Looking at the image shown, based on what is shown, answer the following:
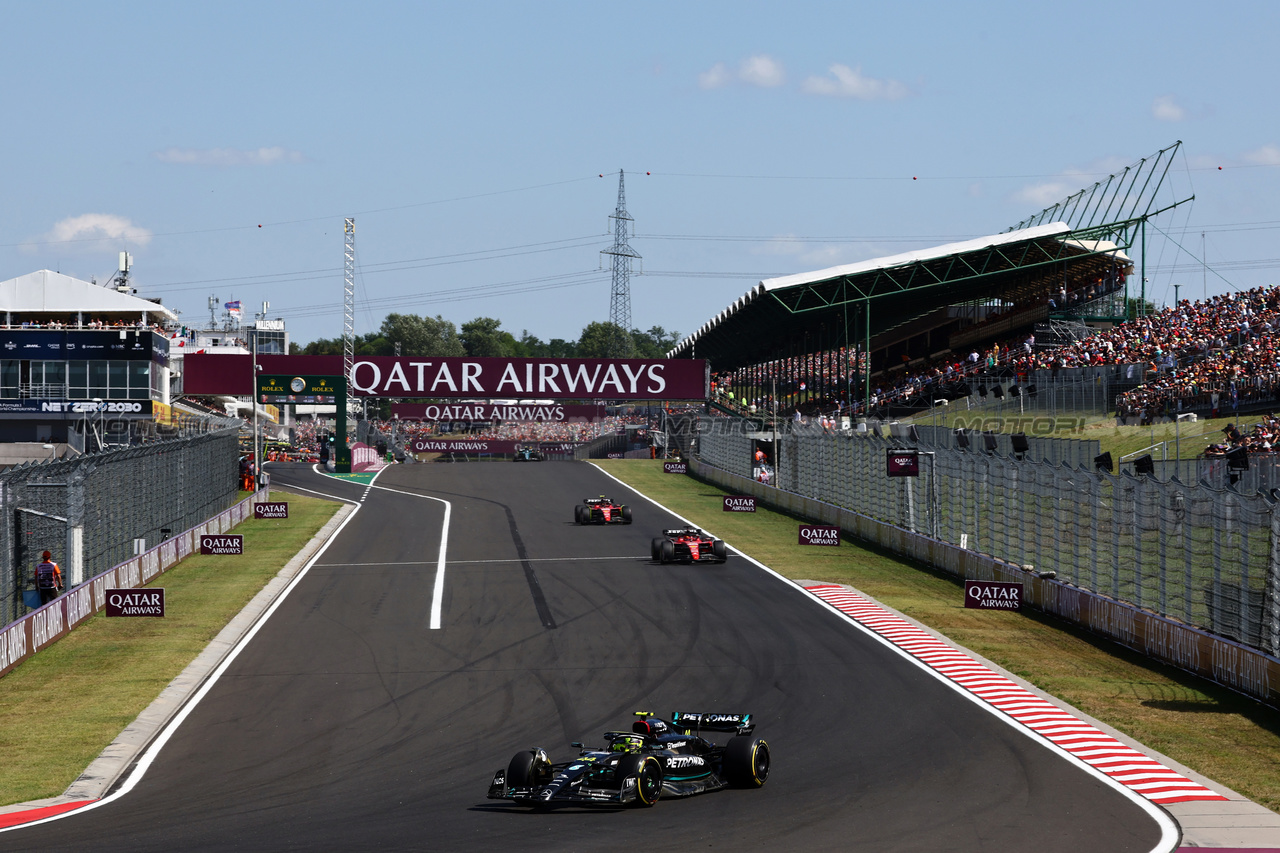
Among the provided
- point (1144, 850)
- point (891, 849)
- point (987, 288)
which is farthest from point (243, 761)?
point (987, 288)

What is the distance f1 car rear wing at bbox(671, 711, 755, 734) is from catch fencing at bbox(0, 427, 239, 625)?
1336cm

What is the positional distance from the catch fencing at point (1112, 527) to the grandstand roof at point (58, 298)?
6005cm

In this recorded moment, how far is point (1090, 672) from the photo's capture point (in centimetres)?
2112

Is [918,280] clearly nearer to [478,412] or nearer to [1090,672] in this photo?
[478,412]

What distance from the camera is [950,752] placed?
15570 mm

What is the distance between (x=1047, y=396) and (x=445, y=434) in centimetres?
6233

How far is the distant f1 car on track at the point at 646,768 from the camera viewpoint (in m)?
13.0

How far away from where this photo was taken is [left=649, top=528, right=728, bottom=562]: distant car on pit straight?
110ft

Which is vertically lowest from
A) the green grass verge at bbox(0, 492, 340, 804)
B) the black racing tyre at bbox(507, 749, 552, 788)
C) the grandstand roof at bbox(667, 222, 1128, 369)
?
the green grass verge at bbox(0, 492, 340, 804)

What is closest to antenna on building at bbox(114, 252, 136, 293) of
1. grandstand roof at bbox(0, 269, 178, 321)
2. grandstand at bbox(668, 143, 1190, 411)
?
grandstand roof at bbox(0, 269, 178, 321)

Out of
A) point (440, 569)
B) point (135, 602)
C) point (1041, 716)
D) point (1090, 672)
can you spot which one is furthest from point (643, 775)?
point (440, 569)

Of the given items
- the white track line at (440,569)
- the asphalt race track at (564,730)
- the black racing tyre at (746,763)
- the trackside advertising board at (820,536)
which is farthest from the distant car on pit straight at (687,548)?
the black racing tyre at (746,763)

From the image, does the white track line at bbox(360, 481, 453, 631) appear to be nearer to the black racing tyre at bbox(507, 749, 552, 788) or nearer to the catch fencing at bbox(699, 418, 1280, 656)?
the black racing tyre at bbox(507, 749, 552, 788)

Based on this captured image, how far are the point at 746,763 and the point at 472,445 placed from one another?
81.2 metres
